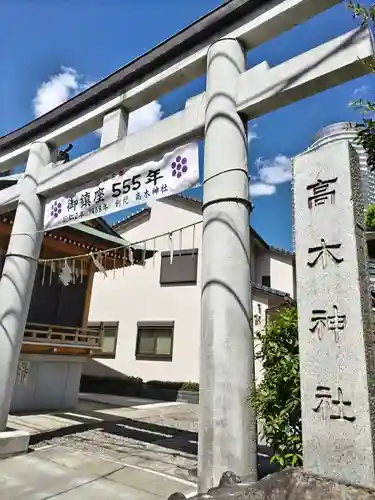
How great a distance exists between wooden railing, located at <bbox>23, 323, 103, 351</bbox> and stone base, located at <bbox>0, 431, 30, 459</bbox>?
424 centimetres

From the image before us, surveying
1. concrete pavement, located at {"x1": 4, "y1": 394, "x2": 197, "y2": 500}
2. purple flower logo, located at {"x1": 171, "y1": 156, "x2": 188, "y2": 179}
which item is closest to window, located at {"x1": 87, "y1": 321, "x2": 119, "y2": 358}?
concrete pavement, located at {"x1": 4, "y1": 394, "x2": 197, "y2": 500}

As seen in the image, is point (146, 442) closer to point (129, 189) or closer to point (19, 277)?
point (19, 277)

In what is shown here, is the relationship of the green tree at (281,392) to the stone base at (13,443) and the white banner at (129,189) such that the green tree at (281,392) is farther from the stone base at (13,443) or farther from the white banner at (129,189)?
the stone base at (13,443)

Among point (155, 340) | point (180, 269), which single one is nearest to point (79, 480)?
point (155, 340)

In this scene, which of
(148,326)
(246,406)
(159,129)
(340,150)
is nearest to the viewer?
(340,150)

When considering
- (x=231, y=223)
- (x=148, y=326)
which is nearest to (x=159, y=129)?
(x=231, y=223)

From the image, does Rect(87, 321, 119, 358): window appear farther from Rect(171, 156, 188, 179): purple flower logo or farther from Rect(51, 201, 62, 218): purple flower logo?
Rect(171, 156, 188, 179): purple flower logo

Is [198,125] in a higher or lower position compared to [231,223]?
higher

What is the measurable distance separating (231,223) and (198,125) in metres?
1.91

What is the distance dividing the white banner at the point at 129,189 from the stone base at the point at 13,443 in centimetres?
401

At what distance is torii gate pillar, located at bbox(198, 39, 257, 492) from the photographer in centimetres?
428

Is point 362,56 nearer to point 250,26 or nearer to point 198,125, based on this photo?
point 250,26

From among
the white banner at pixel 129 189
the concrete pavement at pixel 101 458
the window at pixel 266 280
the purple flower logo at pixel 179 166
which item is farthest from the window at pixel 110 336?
the purple flower logo at pixel 179 166

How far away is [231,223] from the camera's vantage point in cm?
490
